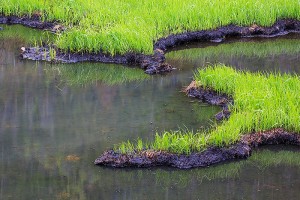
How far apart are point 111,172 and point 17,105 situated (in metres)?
2.02

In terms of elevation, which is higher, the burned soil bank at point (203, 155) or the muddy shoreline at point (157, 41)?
the muddy shoreline at point (157, 41)

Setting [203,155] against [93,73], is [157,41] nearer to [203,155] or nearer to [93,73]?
[93,73]

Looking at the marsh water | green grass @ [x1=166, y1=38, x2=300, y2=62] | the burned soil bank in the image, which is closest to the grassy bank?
the burned soil bank

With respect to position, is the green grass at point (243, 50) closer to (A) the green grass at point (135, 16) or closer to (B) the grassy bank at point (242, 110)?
(A) the green grass at point (135, 16)

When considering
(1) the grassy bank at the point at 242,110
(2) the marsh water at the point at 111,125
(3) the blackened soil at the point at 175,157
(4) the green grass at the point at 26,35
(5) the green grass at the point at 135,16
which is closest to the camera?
(2) the marsh water at the point at 111,125

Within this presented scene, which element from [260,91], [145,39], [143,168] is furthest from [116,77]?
[143,168]

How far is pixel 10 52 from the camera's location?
32.2ft

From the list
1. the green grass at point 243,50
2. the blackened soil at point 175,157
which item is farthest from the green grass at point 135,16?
the blackened soil at point 175,157

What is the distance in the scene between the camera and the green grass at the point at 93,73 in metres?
8.80

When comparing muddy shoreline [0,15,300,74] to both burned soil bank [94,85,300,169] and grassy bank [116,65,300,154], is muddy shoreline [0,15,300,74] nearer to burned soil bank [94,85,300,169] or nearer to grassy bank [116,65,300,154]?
grassy bank [116,65,300,154]

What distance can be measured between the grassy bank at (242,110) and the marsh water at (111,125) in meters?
0.25

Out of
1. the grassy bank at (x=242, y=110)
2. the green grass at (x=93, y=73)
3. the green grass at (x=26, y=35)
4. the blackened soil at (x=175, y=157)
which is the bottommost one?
the blackened soil at (x=175, y=157)

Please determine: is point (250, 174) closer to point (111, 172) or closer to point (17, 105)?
point (111, 172)

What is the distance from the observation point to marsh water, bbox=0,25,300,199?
19.9ft
